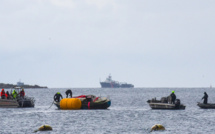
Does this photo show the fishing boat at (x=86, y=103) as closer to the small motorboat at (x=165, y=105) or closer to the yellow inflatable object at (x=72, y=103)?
the yellow inflatable object at (x=72, y=103)

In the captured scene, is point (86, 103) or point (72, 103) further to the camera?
point (86, 103)

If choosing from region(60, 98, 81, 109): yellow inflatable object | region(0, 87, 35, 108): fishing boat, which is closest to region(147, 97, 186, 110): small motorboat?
region(60, 98, 81, 109): yellow inflatable object

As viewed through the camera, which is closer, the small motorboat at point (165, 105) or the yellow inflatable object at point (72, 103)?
the small motorboat at point (165, 105)

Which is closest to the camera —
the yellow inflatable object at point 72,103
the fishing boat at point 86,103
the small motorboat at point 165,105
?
the small motorboat at point 165,105

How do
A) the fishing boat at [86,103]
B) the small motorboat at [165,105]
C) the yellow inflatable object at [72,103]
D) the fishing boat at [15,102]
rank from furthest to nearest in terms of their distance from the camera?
1. the fishing boat at [15,102]
2. the fishing boat at [86,103]
3. the yellow inflatable object at [72,103]
4. the small motorboat at [165,105]

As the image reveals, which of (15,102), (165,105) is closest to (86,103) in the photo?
(15,102)

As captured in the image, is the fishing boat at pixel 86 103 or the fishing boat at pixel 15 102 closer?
the fishing boat at pixel 86 103

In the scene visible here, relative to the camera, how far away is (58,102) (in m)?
69.6

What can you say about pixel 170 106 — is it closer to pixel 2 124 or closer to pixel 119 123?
pixel 119 123

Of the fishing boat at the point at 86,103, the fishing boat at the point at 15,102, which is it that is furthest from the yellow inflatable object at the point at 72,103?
the fishing boat at the point at 15,102

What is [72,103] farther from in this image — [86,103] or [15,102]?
[15,102]

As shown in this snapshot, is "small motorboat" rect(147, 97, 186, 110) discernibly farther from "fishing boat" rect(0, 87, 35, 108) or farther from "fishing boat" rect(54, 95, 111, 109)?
"fishing boat" rect(0, 87, 35, 108)

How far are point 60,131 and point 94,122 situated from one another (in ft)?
28.3

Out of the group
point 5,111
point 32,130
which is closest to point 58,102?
point 5,111
